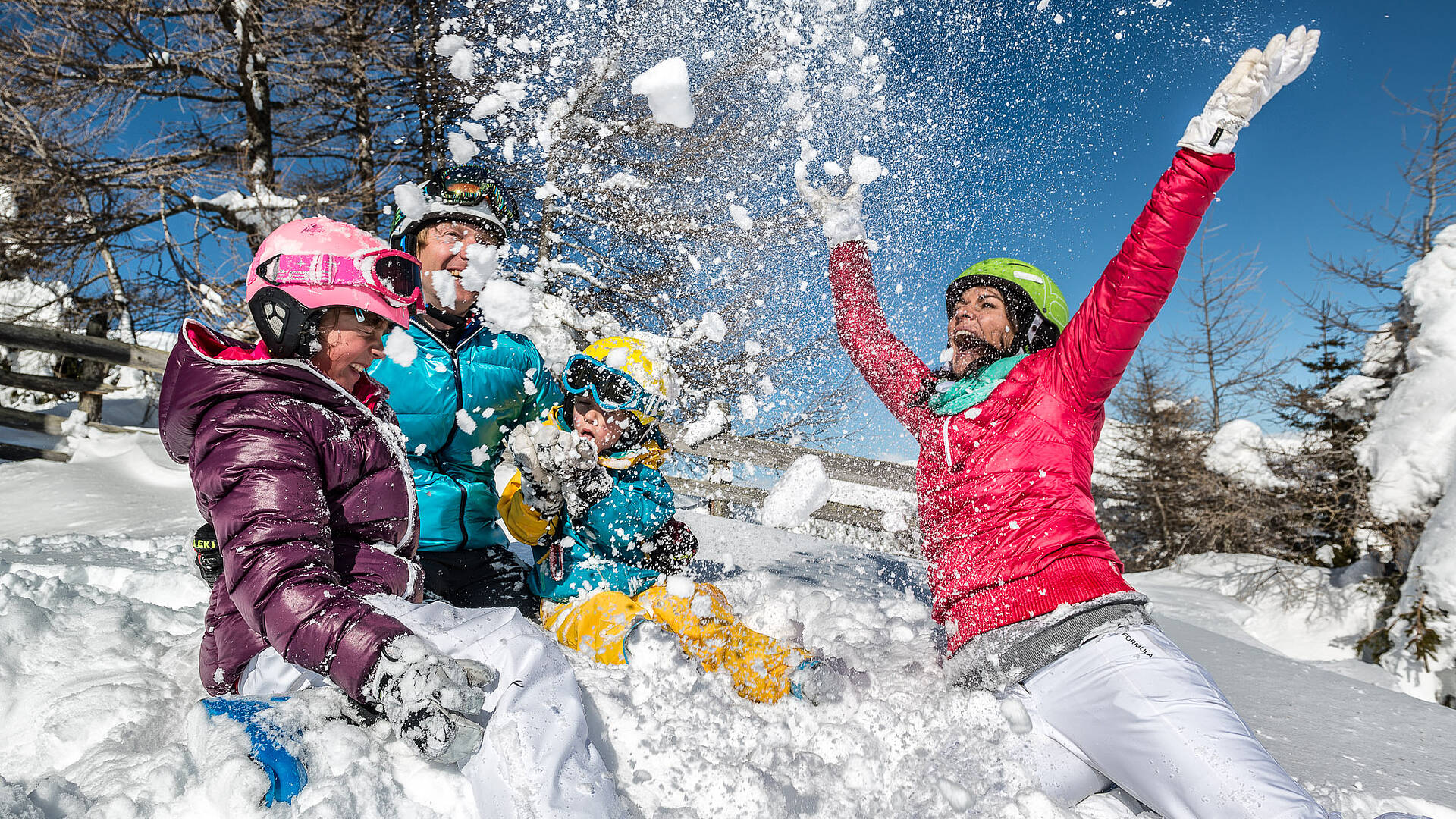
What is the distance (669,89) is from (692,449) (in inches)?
216

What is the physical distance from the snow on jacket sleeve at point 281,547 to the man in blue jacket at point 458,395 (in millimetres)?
963

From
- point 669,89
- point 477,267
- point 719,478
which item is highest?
point 669,89

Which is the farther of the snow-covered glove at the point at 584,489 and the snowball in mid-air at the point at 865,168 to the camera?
the snowball in mid-air at the point at 865,168

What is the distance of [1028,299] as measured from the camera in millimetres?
2520

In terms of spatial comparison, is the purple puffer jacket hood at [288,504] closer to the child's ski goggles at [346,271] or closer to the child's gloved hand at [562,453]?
the child's ski goggles at [346,271]

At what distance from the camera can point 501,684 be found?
144 cm

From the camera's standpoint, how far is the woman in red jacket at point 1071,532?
172 centimetres

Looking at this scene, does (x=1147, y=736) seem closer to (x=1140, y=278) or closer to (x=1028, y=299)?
(x=1140, y=278)

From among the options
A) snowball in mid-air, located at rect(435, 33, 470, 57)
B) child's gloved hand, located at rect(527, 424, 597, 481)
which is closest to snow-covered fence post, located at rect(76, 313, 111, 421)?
snowball in mid-air, located at rect(435, 33, 470, 57)

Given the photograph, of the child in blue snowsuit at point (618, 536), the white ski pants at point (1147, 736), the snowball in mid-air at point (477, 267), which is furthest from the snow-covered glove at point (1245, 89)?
the snowball in mid-air at point (477, 267)

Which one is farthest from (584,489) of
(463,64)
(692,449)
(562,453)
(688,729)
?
(463,64)

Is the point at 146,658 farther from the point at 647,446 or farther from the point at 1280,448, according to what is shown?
the point at 1280,448

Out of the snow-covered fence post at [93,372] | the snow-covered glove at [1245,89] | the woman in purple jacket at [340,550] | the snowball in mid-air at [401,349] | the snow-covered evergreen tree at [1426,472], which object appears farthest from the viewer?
the snow-covered fence post at [93,372]

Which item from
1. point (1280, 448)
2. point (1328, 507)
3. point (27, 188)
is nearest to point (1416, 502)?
point (1328, 507)
